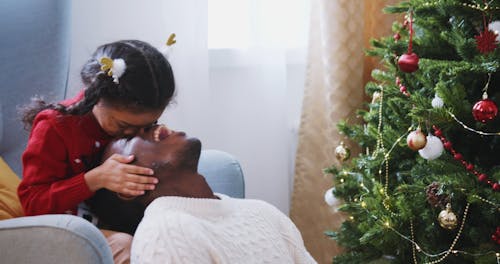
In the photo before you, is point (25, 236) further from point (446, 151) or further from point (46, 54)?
point (446, 151)

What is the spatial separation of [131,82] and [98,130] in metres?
0.16

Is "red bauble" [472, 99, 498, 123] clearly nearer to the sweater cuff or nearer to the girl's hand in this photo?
the girl's hand

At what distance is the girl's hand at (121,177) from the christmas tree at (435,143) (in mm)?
605

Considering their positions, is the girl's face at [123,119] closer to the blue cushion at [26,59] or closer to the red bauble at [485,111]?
the blue cushion at [26,59]

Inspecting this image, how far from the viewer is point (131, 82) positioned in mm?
1232

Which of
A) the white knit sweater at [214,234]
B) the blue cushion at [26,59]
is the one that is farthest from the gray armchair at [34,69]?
the white knit sweater at [214,234]

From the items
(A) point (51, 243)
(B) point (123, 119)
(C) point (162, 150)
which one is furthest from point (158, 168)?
(A) point (51, 243)

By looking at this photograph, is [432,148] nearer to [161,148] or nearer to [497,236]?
[497,236]

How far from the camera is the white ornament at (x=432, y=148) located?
4.53ft

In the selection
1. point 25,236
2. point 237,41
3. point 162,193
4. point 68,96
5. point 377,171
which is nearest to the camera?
point 25,236

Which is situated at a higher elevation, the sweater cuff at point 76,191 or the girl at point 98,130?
the girl at point 98,130

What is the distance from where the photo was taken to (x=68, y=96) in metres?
1.98

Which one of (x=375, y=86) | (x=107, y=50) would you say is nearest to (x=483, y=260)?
(x=375, y=86)

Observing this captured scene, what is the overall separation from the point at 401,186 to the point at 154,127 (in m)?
0.62
